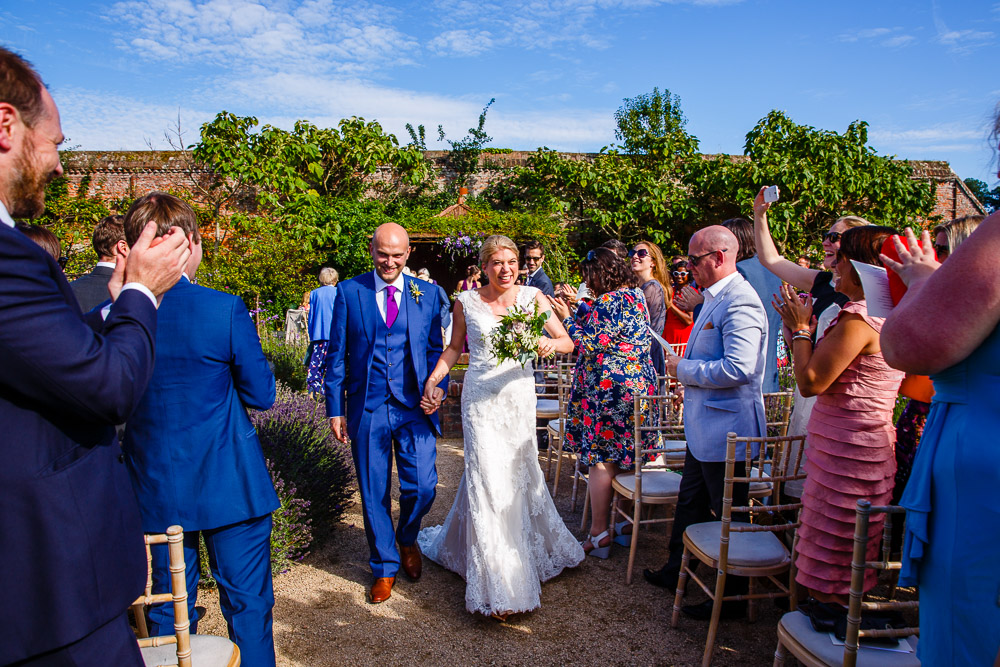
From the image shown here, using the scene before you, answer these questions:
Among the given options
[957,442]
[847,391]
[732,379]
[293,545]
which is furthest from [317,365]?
[957,442]

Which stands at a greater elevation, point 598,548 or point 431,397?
point 431,397

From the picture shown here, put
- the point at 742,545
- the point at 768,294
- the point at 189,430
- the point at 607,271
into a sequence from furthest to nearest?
the point at 768,294, the point at 607,271, the point at 742,545, the point at 189,430

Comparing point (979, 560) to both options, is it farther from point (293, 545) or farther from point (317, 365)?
point (317, 365)

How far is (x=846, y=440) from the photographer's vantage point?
2.48 metres

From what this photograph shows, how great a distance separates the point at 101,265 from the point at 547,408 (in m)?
4.20

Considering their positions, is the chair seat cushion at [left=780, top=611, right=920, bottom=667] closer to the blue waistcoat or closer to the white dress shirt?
the blue waistcoat

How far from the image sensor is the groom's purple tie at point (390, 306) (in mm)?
3746

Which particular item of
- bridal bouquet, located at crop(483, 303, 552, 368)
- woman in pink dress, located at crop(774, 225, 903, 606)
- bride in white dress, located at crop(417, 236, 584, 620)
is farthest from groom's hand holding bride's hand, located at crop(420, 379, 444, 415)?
woman in pink dress, located at crop(774, 225, 903, 606)

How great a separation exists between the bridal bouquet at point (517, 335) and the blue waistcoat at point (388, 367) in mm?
594

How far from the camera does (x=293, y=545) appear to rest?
3.96 metres

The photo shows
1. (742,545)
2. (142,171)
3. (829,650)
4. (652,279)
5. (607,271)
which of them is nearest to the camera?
(829,650)

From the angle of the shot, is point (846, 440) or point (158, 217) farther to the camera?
point (846, 440)

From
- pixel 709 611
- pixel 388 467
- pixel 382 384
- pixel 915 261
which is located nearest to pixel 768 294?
pixel 709 611

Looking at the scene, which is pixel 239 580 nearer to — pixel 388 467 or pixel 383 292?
pixel 388 467
